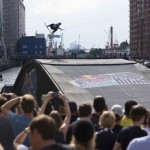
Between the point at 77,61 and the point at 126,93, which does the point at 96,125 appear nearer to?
the point at 126,93

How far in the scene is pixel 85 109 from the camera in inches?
269

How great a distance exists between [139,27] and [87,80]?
165541 millimetres

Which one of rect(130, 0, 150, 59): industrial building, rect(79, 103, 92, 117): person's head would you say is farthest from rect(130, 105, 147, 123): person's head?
rect(130, 0, 150, 59): industrial building

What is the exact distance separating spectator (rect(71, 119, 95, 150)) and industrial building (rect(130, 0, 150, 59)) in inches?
6309

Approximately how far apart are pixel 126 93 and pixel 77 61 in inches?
185

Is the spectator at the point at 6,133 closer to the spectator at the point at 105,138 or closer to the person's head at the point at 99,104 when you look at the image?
the spectator at the point at 105,138

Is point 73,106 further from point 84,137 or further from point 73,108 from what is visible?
point 84,137

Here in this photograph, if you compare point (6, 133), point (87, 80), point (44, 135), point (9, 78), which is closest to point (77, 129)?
point (44, 135)

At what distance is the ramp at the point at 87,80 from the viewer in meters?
15.6

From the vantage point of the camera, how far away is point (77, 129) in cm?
488

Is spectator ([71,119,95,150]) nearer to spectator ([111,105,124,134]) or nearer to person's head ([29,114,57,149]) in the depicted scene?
person's head ([29,114,57,149])

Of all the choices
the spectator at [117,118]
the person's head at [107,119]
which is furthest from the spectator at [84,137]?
the spectator at [117,118]

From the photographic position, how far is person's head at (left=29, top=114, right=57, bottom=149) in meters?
4.40

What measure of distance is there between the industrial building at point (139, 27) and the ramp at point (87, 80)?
14620 cm
